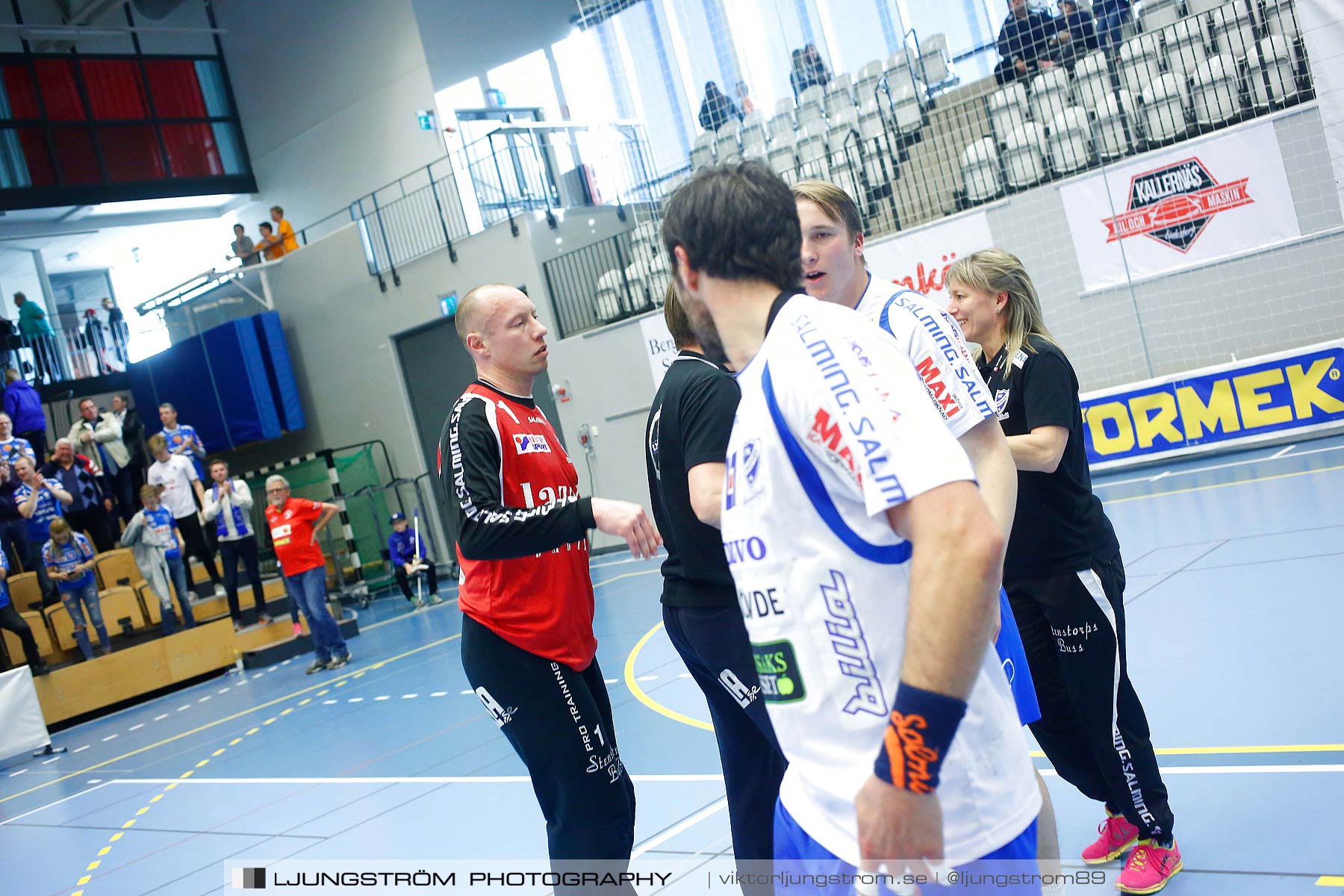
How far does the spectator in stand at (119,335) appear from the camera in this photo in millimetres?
21766

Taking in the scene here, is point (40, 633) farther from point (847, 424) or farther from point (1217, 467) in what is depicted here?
point (847, 424)

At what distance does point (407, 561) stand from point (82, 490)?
5006 millimetres

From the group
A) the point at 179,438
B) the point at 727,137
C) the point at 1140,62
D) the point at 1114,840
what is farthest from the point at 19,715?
the point at 1140,62

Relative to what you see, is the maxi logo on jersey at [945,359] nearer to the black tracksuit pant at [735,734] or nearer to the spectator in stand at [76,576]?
the black tracksuit pant at [735,734]

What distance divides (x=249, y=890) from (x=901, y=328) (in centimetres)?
409

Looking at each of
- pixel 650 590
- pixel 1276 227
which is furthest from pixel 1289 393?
pixel 650 590

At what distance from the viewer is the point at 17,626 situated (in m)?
11.4

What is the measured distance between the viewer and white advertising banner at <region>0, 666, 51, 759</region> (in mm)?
9820

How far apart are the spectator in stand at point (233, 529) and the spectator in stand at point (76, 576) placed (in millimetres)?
1473

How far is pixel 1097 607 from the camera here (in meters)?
3.06

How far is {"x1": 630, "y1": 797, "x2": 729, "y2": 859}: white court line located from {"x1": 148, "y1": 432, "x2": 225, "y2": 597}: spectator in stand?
12388mm

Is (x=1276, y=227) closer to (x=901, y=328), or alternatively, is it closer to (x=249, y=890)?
(x=901, y=328)

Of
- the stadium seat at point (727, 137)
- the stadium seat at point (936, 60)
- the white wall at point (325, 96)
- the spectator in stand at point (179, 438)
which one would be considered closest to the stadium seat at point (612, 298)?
the stadium seat at point (727, 137)

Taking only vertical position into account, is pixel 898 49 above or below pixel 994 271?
above
